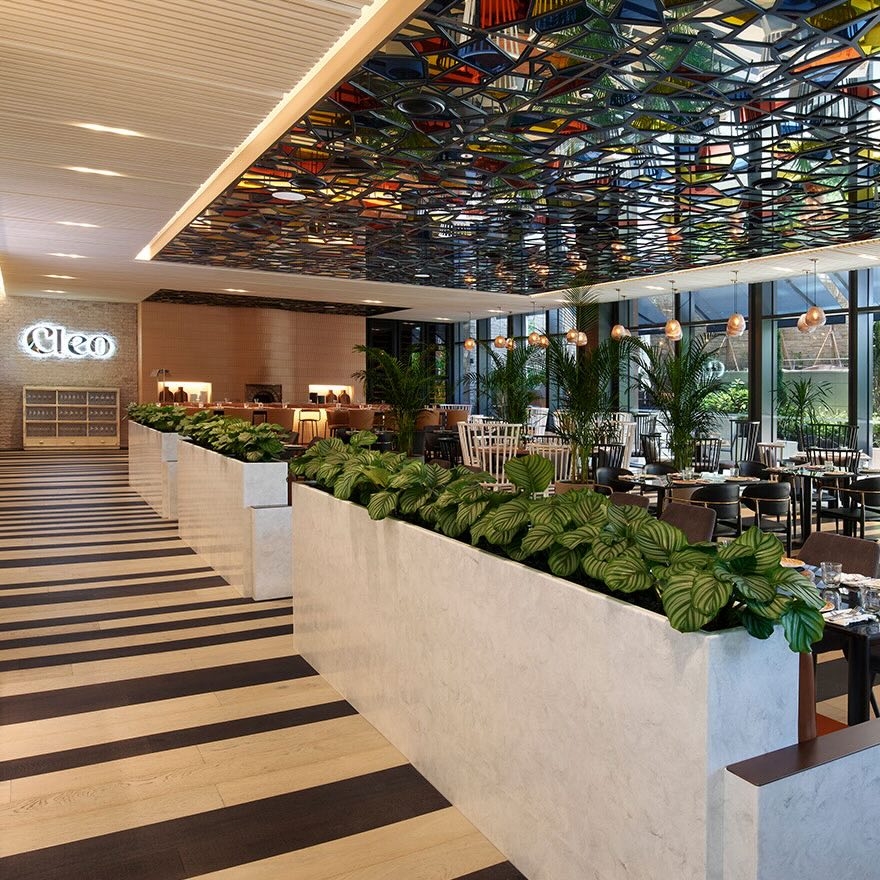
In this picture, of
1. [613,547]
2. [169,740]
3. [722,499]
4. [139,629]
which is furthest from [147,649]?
[722,499]

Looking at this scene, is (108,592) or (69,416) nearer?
(108,592)

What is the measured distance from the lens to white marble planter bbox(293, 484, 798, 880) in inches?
70.0

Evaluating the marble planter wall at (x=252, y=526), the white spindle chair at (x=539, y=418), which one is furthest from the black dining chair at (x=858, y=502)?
the white spindle chair at (x=539, y=418)

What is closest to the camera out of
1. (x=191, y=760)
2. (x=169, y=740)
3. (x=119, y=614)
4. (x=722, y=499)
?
(x=191, y=760)

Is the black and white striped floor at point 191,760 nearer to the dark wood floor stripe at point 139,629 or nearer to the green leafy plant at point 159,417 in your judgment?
the dark wood floor stripe at point 139,629

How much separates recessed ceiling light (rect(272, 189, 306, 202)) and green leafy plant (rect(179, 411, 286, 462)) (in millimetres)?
2448

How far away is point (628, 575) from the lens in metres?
1.99

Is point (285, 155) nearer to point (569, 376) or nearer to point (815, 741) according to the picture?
point (569, 376)

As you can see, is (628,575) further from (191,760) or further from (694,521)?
(694,521)

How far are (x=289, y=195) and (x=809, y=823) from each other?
772 centimetres

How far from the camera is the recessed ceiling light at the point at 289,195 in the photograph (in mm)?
8073

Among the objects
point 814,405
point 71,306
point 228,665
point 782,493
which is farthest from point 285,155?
point 71,306

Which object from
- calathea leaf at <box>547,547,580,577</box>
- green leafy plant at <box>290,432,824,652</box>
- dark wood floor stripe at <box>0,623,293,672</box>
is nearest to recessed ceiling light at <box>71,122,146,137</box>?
dark wood floor stripe at <box>0,623,293,672</box>

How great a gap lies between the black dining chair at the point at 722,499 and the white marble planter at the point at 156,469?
5.90 metres
